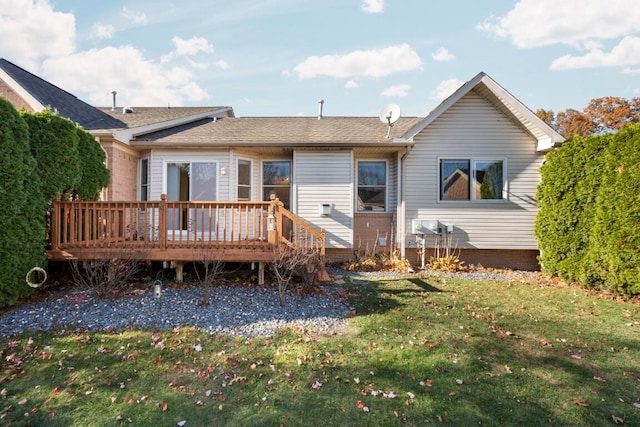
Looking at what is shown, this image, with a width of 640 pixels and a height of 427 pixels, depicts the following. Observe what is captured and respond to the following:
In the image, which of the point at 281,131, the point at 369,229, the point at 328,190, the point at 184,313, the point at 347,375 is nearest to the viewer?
the point at 347,375

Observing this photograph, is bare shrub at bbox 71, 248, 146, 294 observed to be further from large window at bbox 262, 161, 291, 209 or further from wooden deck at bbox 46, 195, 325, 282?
large window at bbox 262, 161, 291, 209

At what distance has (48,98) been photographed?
376 inches

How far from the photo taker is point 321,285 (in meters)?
6.70

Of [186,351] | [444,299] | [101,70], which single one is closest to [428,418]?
[186,351]

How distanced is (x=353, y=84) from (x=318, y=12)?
5.29 metres

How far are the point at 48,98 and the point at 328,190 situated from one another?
340 inches

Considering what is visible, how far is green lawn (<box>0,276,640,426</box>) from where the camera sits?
9.68 ft

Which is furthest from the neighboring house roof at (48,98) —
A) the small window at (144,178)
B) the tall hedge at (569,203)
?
the tall hedge at (569,203)

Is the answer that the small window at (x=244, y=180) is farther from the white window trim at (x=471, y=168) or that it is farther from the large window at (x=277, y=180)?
the white window trim at (x=471, y=168)

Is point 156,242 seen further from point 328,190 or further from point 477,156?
point 477,156

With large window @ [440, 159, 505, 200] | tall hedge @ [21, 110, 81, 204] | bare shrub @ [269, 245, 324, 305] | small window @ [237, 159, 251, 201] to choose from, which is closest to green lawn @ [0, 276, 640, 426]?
bare shrub @ [269, 245, 324, 305]

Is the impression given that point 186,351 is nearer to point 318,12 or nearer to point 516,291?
point 516,291

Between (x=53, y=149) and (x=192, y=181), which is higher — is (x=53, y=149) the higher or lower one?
the higher one

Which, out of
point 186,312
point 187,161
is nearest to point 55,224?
point 186,312
